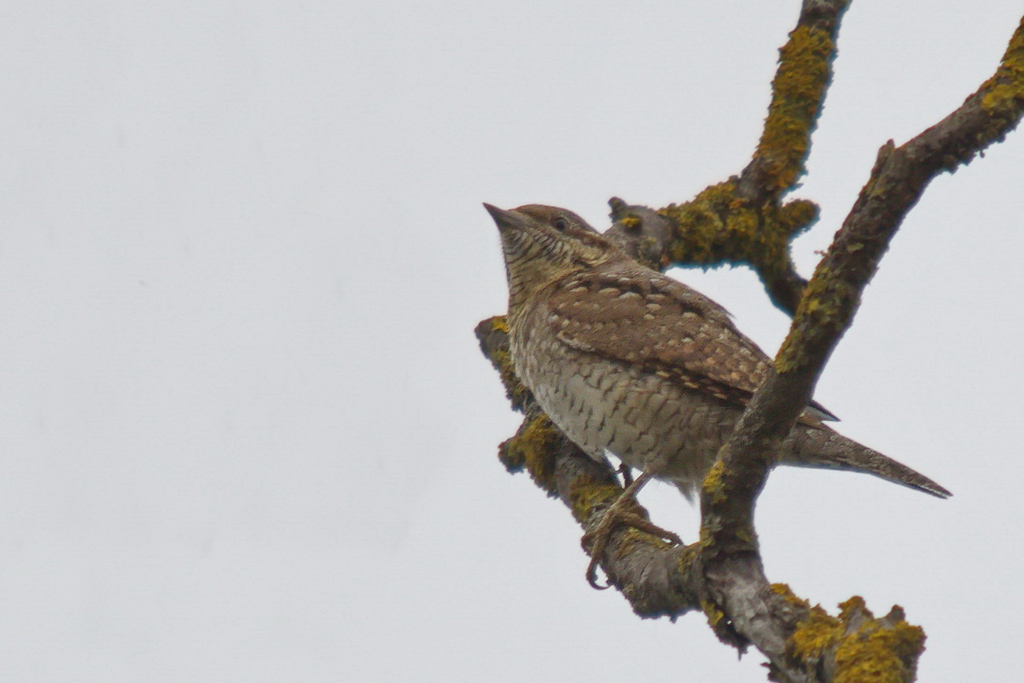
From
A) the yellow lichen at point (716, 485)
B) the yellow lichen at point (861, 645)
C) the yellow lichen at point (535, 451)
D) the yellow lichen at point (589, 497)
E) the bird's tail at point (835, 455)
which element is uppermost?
the yellow lichen at point (535, 451)

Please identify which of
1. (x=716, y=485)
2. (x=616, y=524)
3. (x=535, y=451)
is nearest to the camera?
(x=716, y=485)

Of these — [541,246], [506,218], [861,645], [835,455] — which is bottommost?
[861,645]

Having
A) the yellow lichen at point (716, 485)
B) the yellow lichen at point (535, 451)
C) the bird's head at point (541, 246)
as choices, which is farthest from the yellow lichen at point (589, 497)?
the yellow lichen at point (716, 485)

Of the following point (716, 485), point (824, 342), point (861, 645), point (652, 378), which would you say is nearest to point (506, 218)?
point (652, 378)

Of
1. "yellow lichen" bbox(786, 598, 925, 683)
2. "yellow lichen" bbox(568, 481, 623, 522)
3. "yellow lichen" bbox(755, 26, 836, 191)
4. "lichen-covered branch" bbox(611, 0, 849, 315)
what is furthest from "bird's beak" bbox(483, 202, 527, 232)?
"yellow lichen" bbox(786, 598, 925, 683)

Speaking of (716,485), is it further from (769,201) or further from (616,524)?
(769,201)

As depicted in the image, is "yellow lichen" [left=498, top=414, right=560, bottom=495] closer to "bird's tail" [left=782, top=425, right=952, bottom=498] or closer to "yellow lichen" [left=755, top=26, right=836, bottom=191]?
"bird's tail" [left=782, top=425, right=952, bottom=498]

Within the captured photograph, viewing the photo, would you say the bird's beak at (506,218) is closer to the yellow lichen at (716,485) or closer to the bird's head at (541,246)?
the bird's head at (541,246)

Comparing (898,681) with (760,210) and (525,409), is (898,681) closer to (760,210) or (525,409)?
(525,409)
